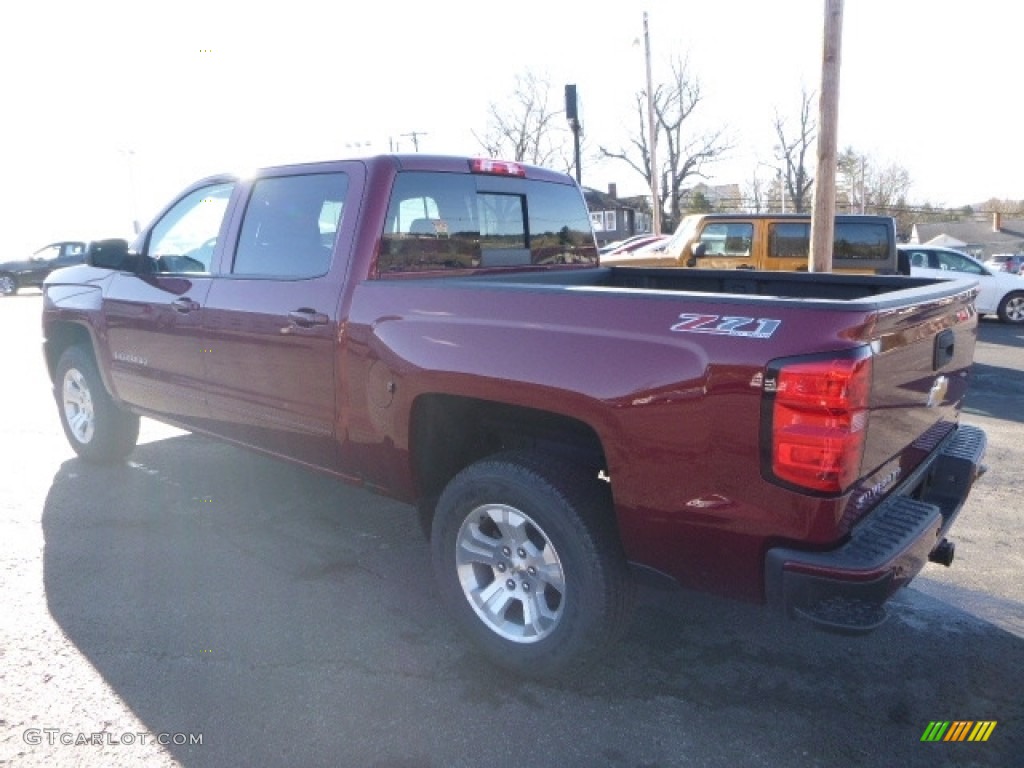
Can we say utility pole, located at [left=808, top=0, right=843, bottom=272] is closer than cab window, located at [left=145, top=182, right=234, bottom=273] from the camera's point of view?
No

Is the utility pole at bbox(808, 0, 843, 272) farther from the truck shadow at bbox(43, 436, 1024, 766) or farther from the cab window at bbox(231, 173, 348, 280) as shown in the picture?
the cab window at bbox(231, 173, 348, 280)

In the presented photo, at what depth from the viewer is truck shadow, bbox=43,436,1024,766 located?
103 inches

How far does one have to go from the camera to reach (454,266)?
3.84 meters

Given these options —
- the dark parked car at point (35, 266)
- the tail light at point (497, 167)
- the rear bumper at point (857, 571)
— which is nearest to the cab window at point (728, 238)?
the tail light at point (497, 167)

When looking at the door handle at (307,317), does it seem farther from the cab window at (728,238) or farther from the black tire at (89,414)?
the cab window at (728,238)

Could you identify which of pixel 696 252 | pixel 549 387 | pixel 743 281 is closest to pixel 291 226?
pixel 549 387

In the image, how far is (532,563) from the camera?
2959 millimetres

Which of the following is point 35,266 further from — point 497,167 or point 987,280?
point 987,280

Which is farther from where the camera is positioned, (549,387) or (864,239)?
(864,239)

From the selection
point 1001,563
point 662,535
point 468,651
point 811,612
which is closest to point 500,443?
point 468,651

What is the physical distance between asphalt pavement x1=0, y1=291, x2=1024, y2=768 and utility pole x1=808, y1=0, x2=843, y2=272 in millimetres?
4353

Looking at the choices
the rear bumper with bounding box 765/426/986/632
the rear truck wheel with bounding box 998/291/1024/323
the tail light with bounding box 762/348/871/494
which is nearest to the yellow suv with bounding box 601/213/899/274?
the rear truck wheel with bounding box 998/291/1024/323

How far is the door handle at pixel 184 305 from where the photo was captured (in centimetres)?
425

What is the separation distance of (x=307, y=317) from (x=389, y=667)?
154 cm
